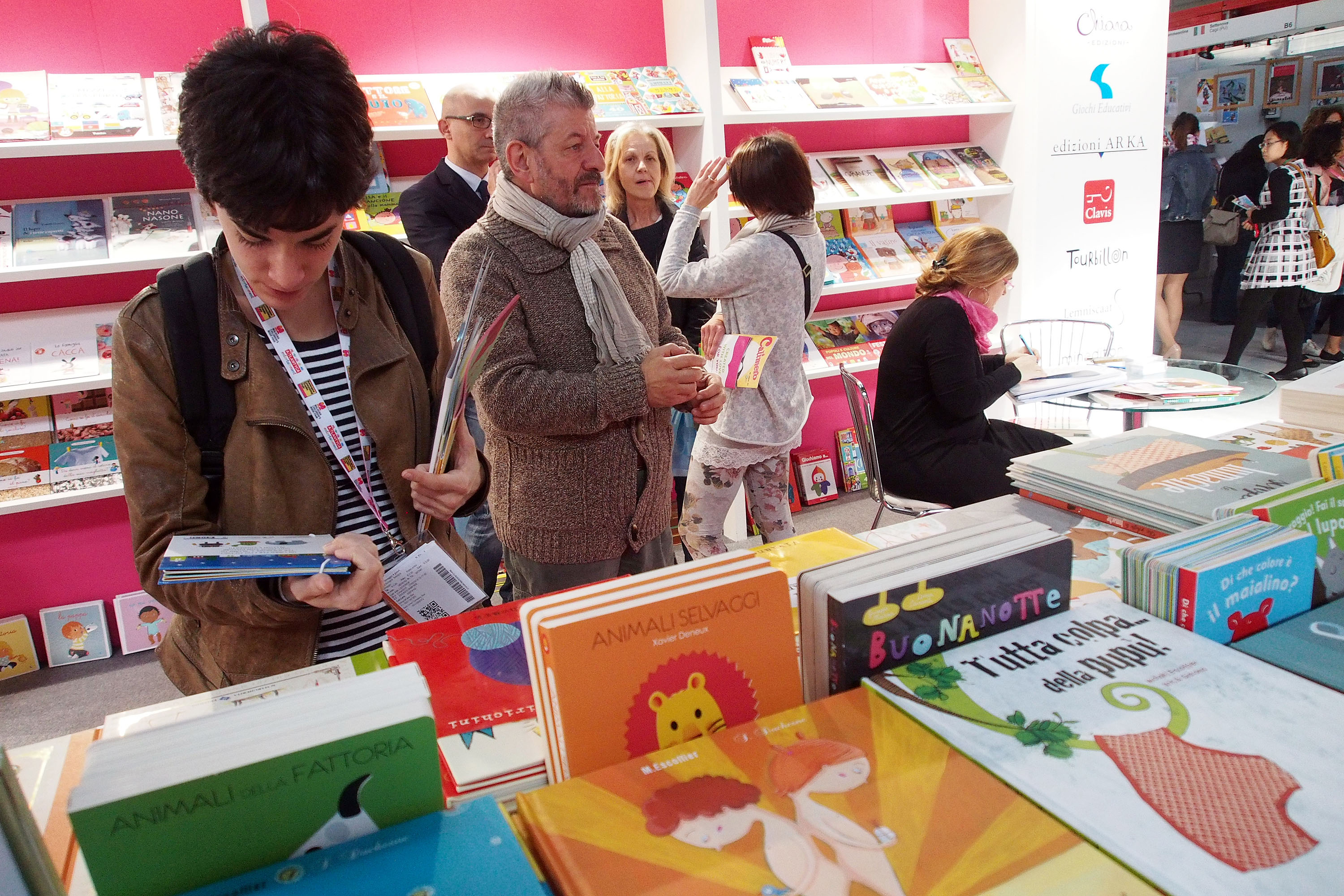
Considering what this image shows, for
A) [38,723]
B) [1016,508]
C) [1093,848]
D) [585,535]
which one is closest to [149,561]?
[585,535]

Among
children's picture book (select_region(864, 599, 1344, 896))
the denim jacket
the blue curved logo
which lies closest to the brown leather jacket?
children's picture book (select_region(864, 599, 1344, 896))

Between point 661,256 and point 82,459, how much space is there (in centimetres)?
244

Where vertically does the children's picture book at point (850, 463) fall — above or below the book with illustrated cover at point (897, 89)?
below

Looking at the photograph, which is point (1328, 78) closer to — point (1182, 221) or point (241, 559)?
point (1182, 221)

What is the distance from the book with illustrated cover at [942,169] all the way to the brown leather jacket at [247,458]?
408cm

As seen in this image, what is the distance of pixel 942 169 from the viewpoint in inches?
195

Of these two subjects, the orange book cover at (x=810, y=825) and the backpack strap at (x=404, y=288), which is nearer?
the orange book cover at (x=810, y=825)

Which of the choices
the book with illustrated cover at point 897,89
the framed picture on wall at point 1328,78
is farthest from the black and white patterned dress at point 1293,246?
the book with illustrated cover at point 897,89

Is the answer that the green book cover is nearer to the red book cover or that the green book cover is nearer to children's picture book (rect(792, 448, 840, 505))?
the red book cover

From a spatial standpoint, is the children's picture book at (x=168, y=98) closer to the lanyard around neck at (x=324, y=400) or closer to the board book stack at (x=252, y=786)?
the lanyard around neck at (x=324, y=400)

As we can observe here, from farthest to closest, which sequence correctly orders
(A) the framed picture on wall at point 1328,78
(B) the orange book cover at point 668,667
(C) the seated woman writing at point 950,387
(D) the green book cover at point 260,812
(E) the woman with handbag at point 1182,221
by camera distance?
(A) the framed picture on wall at point 1328,78, (E) the woman with handbag at point 1182,221, (C) the seated woman writing at point 950,387, (B) the orange book cover at point 668,667, (D) the green book cover at point 260,812

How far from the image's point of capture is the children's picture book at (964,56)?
5008 mm

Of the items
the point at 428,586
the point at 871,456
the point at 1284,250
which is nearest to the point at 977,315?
the point at 871,456

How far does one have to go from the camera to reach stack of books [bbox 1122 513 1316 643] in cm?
101
